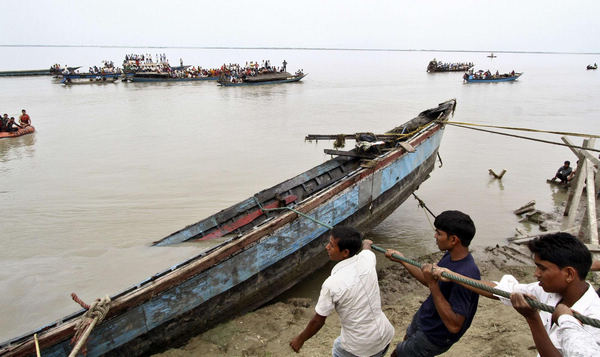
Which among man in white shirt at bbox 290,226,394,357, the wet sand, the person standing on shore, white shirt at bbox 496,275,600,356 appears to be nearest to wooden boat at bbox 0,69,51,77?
the wet sand

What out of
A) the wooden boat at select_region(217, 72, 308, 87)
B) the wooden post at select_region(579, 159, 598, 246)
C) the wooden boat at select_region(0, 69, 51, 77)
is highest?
the wooden boat at select_region(0, 69, 51, 77)

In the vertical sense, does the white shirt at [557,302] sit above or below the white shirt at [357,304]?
above

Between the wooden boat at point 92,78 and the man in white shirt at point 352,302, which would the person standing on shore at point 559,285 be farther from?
the wooden boat at point 92,78

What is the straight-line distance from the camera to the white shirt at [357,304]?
194 centimetres

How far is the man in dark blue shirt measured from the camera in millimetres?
1886

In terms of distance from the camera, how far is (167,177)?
9.91 m

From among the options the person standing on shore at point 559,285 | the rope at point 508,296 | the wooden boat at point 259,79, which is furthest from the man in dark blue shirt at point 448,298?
the wooden boat at point 259,79

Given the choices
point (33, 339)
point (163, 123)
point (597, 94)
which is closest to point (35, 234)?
point (33, 339)

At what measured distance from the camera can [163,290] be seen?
3217mm

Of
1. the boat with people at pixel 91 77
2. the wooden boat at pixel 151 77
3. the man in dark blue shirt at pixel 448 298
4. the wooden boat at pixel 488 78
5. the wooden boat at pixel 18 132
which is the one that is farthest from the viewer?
the boat with people at pixel 91 77

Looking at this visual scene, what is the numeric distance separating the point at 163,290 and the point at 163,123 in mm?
15935

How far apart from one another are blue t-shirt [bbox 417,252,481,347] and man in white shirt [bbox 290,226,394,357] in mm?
239

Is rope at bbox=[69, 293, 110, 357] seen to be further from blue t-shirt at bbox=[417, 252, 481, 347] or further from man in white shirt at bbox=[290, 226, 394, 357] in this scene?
blue t-shirt at bbox=[417, 252, 481, 347]

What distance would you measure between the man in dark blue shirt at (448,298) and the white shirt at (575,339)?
0.51 m
